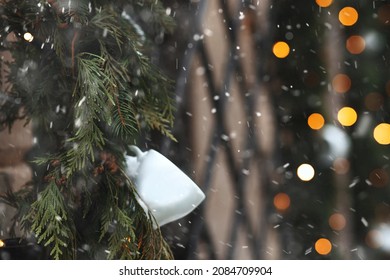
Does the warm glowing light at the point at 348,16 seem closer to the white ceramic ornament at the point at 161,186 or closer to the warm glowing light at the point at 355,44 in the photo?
the warm glowing light at the point at 355,44

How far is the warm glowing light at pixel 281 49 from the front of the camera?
1.77m

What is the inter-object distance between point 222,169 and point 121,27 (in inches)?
35.9

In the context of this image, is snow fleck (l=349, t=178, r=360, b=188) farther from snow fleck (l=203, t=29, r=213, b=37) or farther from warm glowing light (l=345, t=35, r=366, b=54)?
snow fleck (l=203, t=29, r=213, b=37)

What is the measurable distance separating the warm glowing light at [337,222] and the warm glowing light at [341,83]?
0.37m

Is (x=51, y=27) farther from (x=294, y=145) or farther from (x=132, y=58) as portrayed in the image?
(x=294, y=145)

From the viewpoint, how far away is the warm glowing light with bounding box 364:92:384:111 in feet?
5.52

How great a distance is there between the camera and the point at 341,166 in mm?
1724

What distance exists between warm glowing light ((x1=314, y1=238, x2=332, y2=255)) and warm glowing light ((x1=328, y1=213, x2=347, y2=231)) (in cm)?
5

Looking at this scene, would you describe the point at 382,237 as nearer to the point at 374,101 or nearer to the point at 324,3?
the point at 374,101

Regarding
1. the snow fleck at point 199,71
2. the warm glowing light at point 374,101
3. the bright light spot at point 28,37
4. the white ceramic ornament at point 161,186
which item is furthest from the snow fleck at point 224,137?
the bright light spot at point 28,37

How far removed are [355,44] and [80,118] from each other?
3.55 ft

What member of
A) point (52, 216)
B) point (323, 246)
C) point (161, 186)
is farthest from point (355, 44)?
point (52, 216)

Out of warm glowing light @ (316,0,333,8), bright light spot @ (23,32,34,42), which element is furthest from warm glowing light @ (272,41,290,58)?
bright light spot @ (23,32,34,42)

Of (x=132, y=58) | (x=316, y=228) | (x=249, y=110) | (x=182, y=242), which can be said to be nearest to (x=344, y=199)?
(x=316, y=228)
